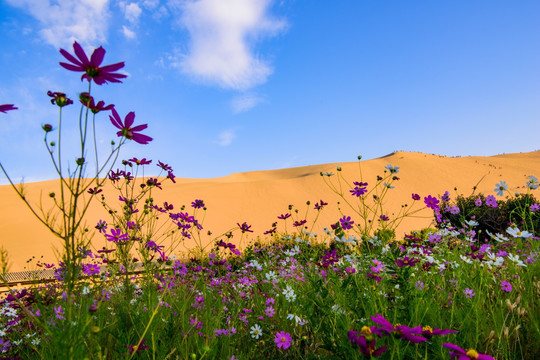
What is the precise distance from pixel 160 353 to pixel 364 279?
152 centimetres

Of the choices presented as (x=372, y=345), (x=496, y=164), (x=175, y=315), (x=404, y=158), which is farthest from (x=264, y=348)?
(x=496, y=164)

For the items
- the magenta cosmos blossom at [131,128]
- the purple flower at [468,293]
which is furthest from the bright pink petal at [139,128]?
the purple flower at [468,293]

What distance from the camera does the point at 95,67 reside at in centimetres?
A: 116

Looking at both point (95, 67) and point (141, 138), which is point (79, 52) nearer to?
point (95, 67)

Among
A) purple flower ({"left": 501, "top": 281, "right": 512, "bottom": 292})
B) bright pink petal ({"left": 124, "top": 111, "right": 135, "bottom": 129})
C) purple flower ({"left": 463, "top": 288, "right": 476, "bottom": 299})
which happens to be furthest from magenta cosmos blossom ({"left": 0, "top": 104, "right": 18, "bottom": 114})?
purple flower ({"left": 501, "top": 281, "right": 512, "bottom": 292})

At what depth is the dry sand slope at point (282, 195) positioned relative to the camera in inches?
575

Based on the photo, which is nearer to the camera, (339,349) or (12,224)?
(339,349)

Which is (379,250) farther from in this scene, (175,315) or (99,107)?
(99,107)

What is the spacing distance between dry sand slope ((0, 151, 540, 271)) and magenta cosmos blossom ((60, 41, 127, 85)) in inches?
477

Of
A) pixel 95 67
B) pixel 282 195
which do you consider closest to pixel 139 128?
pixel 95 67

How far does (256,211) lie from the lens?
19.6 meters

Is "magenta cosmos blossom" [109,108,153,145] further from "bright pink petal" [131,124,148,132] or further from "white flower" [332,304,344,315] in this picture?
"white flower" [332,304,344,315]

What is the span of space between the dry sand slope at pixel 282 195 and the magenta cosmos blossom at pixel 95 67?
12106mm

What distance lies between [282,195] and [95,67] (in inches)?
828
